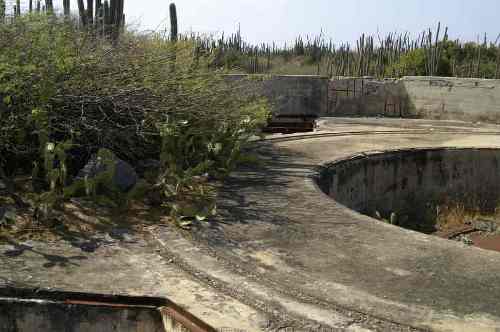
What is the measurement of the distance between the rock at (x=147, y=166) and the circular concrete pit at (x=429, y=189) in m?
2.20

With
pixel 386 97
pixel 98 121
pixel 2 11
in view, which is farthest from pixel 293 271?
pixel 386 97

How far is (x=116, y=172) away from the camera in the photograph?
4.62m

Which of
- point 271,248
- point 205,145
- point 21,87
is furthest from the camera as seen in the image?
point 205,145

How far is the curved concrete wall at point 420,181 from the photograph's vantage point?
7.44 metres

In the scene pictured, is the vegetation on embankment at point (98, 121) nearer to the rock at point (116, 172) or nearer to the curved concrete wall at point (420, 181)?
the rock at point (116, 172)

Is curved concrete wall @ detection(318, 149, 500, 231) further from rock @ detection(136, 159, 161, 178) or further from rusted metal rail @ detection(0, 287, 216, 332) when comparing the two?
rusted metal rail @ detection(0, 287, 216, 332)

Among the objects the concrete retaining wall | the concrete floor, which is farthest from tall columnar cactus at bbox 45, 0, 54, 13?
the concrete retaining wall

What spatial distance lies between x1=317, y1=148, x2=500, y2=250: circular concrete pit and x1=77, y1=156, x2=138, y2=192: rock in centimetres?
279

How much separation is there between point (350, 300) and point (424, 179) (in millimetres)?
5842

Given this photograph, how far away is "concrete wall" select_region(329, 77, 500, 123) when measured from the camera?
40.4 feet

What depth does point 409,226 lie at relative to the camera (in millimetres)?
7719

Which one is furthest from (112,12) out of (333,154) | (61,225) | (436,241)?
(436,241)

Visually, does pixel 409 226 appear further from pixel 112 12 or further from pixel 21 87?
pixel 112 12

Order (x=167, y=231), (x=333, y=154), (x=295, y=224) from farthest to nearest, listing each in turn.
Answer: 1. (x=333, y=154)
2. (x=295, y=224)
3. (x=167, y=231)
